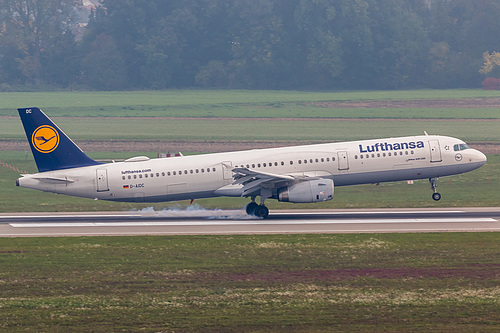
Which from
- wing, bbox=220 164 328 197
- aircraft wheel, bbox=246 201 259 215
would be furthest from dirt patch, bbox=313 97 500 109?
wing, bbox=220 164 328 197

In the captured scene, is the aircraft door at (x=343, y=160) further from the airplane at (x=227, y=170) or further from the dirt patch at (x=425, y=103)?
the dirt patch at (x=425, y=103)

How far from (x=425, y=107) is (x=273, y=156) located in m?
A: 81.1

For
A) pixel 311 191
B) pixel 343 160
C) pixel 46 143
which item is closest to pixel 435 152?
pixel 343 160

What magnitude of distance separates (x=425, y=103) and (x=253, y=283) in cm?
10229

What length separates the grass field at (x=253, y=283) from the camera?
25031mm

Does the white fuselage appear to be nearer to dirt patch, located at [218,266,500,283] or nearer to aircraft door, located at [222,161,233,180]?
aircraft door, located at [222,161,233,180]

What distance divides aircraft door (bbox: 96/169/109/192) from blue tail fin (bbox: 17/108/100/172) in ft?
5.48

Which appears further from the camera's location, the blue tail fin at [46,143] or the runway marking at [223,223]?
the blue tail fin at [46,143]

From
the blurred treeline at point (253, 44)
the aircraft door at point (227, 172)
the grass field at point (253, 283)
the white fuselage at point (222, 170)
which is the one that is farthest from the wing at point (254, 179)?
the blurred treeline at point (253, 44)

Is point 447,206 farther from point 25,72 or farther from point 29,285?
point 25,72

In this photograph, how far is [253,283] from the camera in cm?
2978

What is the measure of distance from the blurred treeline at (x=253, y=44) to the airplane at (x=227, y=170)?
102103 mm

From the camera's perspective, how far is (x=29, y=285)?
29703mm

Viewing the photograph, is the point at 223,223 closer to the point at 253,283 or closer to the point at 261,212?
the point at 261,212
